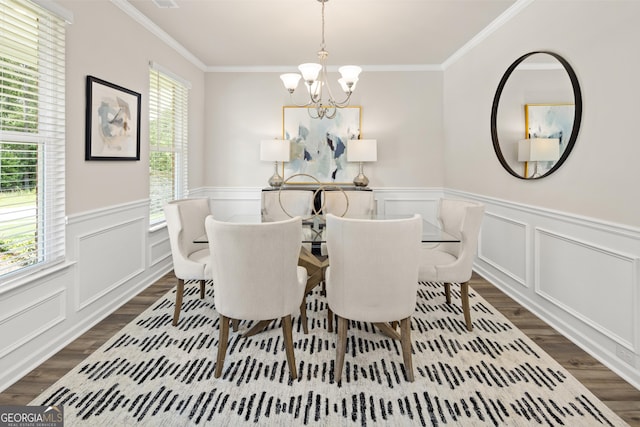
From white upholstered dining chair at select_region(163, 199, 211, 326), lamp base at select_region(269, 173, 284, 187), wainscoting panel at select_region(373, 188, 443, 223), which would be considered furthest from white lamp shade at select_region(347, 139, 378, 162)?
white upholstered dining chair at select_region(163, 199, 211, 326)

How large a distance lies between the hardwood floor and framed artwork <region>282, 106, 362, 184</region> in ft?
8.38

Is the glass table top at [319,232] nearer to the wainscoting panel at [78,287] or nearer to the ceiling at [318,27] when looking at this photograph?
the wainscoting panel at [78,287]

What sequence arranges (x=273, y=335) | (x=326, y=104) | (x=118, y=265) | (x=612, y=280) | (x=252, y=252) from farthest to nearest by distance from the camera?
(x=326, y=104) < (x=118, y=265) < (x=273, y=335) < (x=612, y=280) < (x=252, y=252)

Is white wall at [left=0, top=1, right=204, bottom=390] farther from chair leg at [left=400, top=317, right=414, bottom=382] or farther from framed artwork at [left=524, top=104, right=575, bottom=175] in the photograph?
framed artwork at [left=524, top=104, right=575, bottom=175]

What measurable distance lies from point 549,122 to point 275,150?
311 centimetres

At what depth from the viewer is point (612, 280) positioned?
7.16 ft

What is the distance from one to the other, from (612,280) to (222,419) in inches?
92.3

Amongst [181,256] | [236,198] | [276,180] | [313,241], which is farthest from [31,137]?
[236,198]

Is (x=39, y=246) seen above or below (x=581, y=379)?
above

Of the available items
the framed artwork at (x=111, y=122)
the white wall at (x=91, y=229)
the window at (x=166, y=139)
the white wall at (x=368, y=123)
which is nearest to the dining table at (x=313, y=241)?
the white wall at (x=91, y=229)

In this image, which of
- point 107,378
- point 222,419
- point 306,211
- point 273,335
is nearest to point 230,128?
point 306,211

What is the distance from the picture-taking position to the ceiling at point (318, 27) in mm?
3105

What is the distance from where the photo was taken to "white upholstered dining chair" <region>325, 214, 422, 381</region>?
1.87 meters

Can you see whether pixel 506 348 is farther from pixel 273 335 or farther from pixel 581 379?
pixel 273 335
